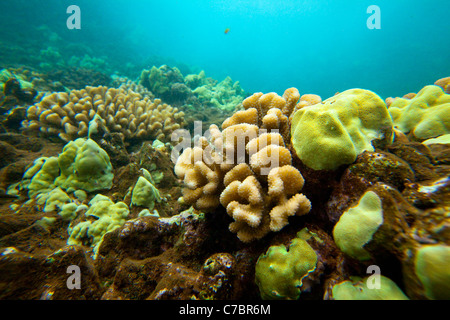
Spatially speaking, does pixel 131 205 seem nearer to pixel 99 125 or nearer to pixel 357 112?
pixel 99 125

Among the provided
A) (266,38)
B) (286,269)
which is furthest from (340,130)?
(266,38)

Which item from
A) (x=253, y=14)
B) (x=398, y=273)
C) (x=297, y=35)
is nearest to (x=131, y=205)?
(x=398, y=273)

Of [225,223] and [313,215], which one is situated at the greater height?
[313,215]

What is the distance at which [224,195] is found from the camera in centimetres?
164

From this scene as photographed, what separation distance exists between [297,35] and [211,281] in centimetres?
14256

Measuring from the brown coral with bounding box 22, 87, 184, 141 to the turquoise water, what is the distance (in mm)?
18401

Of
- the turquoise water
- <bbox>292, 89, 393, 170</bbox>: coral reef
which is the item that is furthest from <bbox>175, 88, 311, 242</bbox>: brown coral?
the turquoise water

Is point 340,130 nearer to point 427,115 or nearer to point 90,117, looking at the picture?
point 427,115

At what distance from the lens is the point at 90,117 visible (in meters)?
4.83

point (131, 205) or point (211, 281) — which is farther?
point (131, 205)

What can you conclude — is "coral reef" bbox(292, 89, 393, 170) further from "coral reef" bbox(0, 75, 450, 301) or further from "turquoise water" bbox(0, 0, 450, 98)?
"turquoise water" bbox(0, 0, 450, 98)

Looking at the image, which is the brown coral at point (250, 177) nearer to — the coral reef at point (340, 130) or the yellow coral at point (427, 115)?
the coral reef at point (340, 130)

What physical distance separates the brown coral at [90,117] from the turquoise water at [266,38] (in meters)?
18.4

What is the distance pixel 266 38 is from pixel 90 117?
141 m
